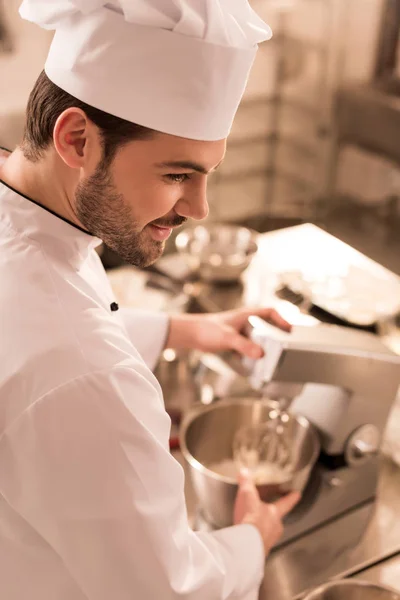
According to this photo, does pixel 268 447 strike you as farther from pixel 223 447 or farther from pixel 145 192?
pixel 145 192

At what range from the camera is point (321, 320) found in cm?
185

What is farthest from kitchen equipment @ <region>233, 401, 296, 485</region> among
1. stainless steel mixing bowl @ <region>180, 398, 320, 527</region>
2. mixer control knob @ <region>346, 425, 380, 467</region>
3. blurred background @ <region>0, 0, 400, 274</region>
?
blurred background @ <region>0, 0, 400, 274</region>

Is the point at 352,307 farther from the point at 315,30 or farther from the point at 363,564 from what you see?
the point at 315,30

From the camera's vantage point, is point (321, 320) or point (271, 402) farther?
point (321, 320)

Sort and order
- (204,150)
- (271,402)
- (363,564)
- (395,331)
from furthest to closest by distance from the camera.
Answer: (395,331), (271,402), (363,564), (204,150)

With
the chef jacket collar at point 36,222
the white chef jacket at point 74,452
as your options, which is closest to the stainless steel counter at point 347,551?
the white chef jacket at point 74,452

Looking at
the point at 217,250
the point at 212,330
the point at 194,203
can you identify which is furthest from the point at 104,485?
the point at 217,250

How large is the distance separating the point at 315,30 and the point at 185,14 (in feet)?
11.1

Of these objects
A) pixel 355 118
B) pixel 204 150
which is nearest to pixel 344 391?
pixel 204 150

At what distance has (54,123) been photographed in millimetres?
977

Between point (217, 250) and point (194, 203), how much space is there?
3.47 ft

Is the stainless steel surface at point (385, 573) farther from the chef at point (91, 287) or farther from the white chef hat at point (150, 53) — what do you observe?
the white chef hat at point (150, 53)

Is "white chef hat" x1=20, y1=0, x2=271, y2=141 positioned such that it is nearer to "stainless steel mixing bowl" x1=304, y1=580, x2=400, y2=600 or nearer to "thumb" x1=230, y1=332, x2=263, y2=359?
"thumb" x1=230, y1=332, x2=263, y2=359

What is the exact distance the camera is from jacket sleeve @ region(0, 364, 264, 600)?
89 centimetres
